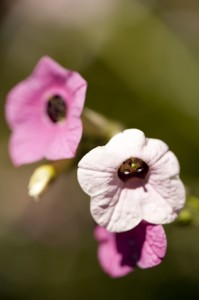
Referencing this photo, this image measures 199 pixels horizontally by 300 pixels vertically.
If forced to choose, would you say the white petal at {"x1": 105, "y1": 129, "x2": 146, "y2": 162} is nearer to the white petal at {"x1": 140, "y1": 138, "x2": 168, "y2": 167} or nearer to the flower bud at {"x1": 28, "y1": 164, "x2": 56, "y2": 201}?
the white petal at {"x1": 140, "y1": 138, "x2": 168, "y2": 167}

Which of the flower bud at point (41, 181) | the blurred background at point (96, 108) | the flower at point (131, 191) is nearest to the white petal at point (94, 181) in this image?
the flower at point (131, 191)

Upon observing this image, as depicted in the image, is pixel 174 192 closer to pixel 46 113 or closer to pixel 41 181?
pixel 41 181

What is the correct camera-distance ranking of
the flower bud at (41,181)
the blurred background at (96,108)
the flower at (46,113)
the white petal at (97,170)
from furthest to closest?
the blurred background at (96,108), the flower bud at (41,181), the flower at (46,113), the white petal at (97,170)

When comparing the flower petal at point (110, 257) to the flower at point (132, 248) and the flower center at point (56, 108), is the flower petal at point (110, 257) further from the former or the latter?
the flower center at point (56, 108)

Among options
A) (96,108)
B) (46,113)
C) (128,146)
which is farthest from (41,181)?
(96,108)

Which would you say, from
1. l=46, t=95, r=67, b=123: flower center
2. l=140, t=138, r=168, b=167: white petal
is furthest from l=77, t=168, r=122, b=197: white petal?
l=46, t=95, r=67, b=123: flower center

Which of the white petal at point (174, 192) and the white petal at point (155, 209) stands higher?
the white petal at point (174, 192)

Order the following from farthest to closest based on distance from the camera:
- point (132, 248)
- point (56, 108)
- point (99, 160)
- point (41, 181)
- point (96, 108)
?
point (96, 108) → point (56, 108) → point (41, 181) → point (132, 248) → point (99, 160)
